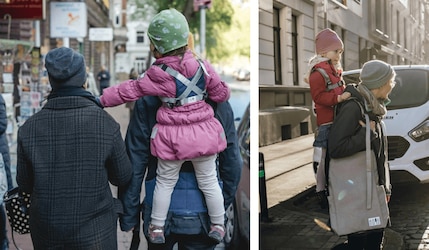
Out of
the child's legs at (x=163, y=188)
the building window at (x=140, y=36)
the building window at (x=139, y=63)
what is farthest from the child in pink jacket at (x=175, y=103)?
the building window at (x=139, y=63)

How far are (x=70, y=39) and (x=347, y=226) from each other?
593 cm

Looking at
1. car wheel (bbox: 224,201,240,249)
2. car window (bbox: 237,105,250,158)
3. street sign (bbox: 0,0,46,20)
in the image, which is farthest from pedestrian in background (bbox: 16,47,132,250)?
street sign (bbox: 0,0,46,20)

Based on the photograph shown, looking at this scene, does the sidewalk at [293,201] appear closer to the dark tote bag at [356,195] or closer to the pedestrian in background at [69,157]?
the dark tote bag at [356,195]

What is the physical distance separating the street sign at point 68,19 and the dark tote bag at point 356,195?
5.60 m

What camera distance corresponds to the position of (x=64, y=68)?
7.82 feet

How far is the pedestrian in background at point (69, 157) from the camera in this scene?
7.84 ft

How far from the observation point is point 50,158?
2393 mm

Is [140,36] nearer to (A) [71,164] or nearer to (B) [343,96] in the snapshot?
(A) [71,164]

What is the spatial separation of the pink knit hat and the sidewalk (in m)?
0.32

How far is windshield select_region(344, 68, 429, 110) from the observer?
84.4 inches

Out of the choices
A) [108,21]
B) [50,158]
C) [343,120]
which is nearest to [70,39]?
[108,21]

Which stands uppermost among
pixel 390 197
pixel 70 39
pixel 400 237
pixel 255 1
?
pixel 70 39

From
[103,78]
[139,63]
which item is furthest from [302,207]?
[139,63]

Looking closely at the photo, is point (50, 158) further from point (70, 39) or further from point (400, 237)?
point (70, 39)
